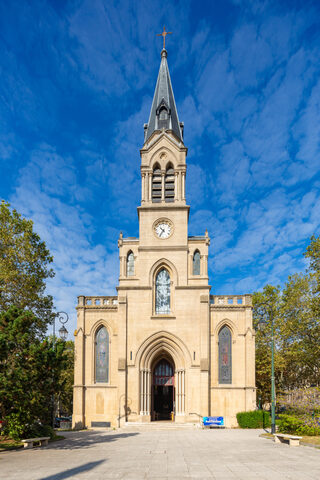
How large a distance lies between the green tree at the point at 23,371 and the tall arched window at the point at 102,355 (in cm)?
1417

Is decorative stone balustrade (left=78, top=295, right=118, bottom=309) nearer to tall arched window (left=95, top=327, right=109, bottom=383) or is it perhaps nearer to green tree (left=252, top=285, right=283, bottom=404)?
tall arched window (left=95, top=327, right=109, bottom=383)

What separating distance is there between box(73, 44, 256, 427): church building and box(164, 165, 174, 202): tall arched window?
0.33ft

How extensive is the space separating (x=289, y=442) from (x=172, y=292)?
52.5 ft

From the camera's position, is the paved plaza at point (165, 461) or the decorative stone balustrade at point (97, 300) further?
the decorative stone balustrade at point (97, 300)

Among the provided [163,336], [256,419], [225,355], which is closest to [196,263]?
[163,336]

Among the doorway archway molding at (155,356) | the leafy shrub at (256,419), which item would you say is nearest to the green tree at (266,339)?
the leafy shrub at (256,419)

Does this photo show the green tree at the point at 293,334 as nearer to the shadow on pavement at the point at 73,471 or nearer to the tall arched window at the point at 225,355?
the tall arched window at the point at 225,355

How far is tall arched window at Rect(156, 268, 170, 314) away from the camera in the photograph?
32.5 meters

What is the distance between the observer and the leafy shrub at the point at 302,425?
19627 mm

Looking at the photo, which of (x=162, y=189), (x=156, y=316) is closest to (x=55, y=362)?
(x=156, y=316)

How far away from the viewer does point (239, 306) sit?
106ft

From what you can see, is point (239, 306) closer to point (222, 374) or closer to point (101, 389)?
point (222, 374)

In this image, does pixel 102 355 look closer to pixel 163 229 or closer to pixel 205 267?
pixel 205 267

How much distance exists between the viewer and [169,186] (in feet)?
116
